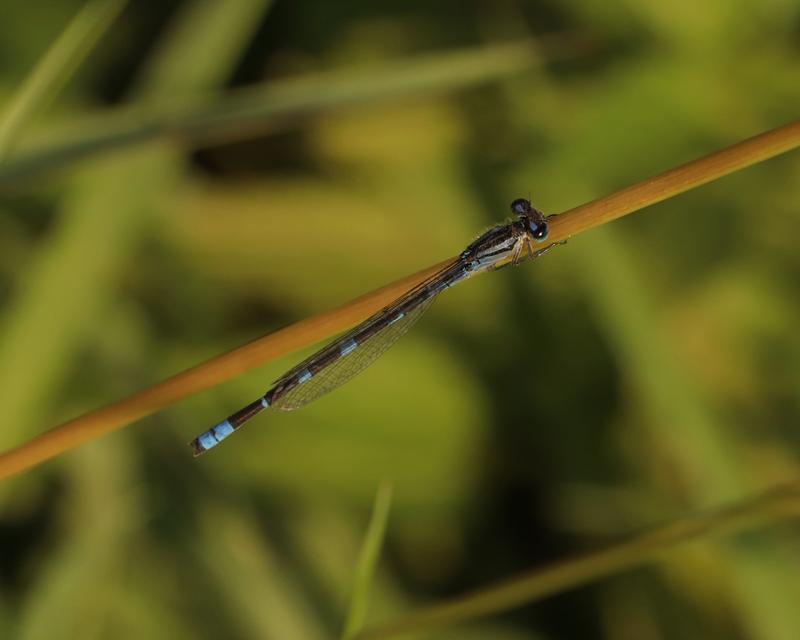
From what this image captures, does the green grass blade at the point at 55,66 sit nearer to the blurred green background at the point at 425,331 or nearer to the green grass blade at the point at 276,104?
the green grass blade at the point at 276,104

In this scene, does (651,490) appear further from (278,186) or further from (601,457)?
(278,186)

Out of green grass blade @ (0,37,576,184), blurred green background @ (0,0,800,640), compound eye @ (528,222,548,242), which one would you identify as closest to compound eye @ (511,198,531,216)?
compound eye @ (528,222,548,242)

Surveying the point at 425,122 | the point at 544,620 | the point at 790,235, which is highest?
the point at 425,122

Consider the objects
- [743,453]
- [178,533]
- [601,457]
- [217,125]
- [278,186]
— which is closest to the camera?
[217,125]

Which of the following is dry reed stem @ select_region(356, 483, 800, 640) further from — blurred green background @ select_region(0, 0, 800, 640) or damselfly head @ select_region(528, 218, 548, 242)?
blurred green background @ select_region(0, 0, 800, 640)

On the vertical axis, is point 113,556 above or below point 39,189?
below

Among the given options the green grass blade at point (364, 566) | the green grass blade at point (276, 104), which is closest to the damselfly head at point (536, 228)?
the green grass blade at point (276, 104)

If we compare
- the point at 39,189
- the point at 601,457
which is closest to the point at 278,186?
the point at 39,189
